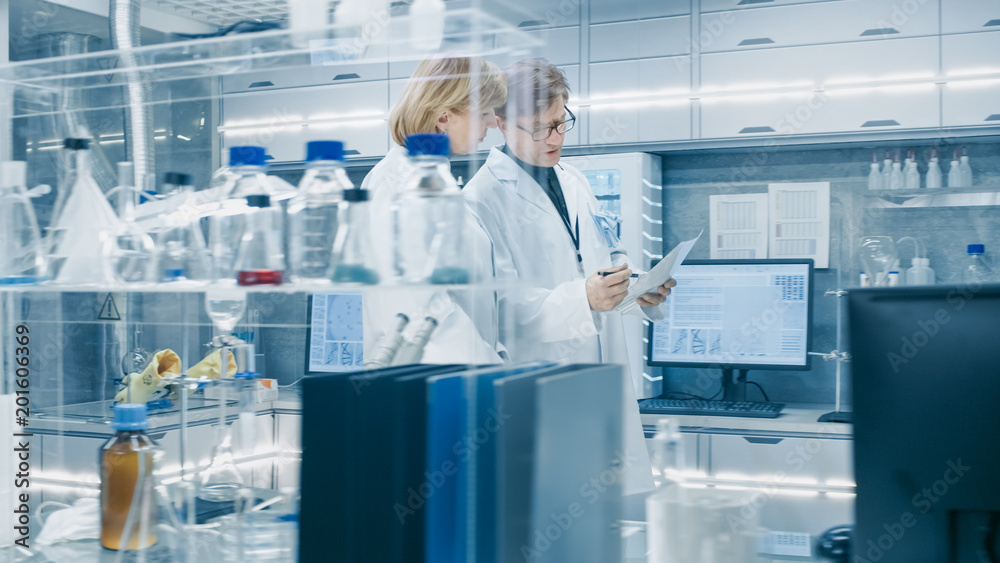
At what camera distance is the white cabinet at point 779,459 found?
9.77 ft

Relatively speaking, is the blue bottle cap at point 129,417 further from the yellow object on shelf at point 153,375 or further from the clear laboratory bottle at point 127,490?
the yellow object on shelf at point 153,375

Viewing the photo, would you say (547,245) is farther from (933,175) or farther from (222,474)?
(933,175)

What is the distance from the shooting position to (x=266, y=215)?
3.56ft

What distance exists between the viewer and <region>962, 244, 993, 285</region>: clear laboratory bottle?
3.28 metres

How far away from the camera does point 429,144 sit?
96cm

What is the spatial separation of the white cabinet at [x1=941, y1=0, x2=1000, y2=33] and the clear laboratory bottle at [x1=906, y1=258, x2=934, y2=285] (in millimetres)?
826

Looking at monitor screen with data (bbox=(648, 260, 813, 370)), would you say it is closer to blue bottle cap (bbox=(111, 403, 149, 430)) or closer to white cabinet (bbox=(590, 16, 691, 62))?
white cabinet (bbox=(590, 16, 691, 62))

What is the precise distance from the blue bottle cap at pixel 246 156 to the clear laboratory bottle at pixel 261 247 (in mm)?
41

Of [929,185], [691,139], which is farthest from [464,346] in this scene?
[929,185]

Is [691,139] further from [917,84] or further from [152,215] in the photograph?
→ [152,215]

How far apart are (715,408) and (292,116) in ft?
7.69

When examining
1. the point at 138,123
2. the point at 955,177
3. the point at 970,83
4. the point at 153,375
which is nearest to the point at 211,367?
the point at 153,375

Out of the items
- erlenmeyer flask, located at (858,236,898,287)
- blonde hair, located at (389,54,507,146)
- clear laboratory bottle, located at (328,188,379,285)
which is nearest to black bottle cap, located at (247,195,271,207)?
clear laboratory bottle, located at (328,188,379,285)

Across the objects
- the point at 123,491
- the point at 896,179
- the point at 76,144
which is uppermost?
the point at 896,179
